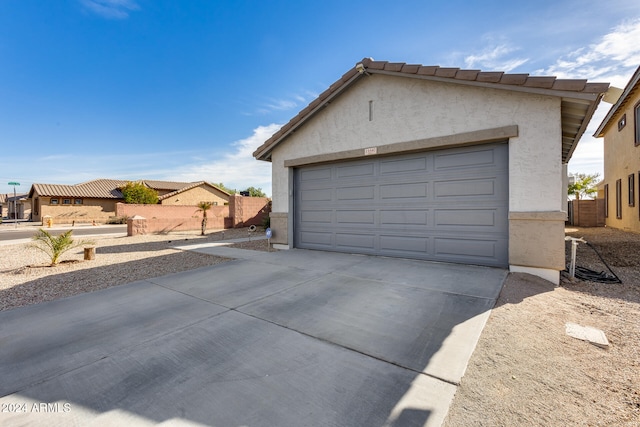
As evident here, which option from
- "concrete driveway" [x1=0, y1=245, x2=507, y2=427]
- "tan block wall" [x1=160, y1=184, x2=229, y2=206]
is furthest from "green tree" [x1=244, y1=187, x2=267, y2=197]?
"concrete driveway" [x1=0, y1=245, x2=507, y2=427]

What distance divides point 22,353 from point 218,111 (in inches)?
667

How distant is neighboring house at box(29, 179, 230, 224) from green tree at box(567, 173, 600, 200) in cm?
4486

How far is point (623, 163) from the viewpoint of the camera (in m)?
14.2

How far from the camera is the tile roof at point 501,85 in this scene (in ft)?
16.6

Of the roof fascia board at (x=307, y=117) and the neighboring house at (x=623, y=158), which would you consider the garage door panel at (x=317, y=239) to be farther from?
the neighboring house at (x=623, y=158)

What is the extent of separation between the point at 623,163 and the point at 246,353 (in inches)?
810

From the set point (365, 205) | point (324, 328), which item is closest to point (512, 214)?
point (365, 205)

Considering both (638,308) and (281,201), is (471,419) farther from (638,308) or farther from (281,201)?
(281,201)

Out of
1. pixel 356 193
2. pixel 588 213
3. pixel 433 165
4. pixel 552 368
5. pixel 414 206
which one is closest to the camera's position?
pixel 552 368

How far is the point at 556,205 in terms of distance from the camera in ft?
17.6

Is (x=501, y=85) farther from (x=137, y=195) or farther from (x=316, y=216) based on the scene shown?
(x=137, y=195)

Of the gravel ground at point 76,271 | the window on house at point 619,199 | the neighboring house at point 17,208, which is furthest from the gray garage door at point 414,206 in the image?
the neighboring house at point 17,208

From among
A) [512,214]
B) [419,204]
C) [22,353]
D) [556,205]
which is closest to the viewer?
[22,353]

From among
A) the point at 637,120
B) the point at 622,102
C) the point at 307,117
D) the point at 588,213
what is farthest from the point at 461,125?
the point at 588,213
